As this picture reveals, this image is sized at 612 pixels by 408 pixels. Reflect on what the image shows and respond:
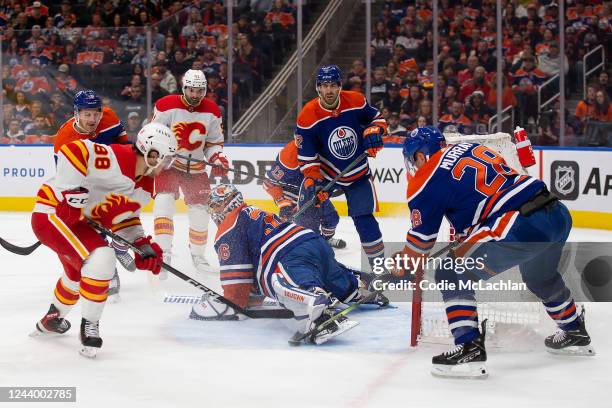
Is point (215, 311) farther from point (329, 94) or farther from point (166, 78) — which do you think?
point (166, 78)

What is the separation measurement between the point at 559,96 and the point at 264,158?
255 cm

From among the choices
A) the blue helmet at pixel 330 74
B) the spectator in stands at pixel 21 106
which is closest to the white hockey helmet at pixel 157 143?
the blue helmet at pixel 330 74

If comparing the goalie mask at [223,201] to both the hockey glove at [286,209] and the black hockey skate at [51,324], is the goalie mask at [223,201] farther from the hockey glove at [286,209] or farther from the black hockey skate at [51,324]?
the hockey glove at [286,209]

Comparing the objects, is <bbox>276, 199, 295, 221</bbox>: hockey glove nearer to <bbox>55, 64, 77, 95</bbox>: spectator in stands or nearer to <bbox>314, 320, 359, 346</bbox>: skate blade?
<bbox>314, 320, 359, 346</bbox>: skate blade

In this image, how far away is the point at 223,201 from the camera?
4.87m

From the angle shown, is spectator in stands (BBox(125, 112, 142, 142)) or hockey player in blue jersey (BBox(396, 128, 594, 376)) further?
spectator in stands (BBox(125, 112, 142, 142))

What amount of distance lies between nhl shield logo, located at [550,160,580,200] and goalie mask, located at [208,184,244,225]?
399 centimetres

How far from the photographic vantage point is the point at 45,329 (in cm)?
460

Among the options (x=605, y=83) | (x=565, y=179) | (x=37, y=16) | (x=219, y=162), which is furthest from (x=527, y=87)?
(x=37, y=16)

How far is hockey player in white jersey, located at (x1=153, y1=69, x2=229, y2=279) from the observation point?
20.3ft

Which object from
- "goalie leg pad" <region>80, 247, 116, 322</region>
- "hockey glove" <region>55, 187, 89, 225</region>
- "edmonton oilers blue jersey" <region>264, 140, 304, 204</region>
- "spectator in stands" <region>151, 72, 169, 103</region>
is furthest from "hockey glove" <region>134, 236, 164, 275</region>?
"spectator in stands" <region>151, 72, 169, 103</region>

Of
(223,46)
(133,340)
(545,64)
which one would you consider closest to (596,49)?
(545,64)

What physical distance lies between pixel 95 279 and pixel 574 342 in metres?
1.93

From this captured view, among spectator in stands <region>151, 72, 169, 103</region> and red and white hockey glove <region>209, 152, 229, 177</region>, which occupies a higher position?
spectator in stands <region>151, 72, 169, 103</region>
